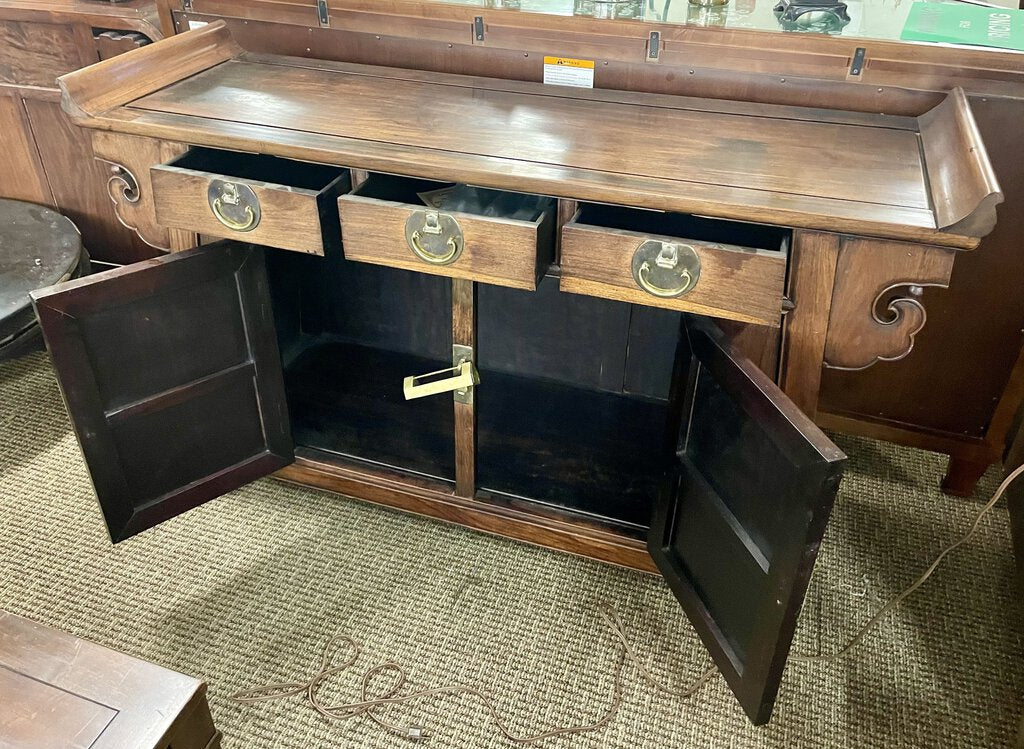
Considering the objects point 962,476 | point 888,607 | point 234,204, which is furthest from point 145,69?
point 962,476

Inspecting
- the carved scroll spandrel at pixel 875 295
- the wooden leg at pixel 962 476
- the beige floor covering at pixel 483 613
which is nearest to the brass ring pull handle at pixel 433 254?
the carved scroll spandrel at pixel 875 295

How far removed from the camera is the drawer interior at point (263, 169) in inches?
47.3

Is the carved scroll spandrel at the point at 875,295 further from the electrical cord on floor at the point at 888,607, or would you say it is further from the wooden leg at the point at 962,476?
the wooden leg at the point at 962,476

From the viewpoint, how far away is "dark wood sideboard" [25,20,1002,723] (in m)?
0.95

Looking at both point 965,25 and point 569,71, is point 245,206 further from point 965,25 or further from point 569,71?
point 965,25

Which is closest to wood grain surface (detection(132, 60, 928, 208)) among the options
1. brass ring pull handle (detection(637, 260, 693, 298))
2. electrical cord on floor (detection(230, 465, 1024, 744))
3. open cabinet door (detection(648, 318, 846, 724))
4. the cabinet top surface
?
the cabinet top surface

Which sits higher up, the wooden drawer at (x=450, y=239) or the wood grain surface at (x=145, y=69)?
the wood grain surface at (x=145, y=69)

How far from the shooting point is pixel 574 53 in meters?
1.24

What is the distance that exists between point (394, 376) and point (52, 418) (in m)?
0.71

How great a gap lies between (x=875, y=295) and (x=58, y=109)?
1644 millimetres

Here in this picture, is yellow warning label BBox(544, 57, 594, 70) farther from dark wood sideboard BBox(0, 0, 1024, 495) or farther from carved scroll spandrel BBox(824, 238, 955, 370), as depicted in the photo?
carved scroll spandrel BBox(824, 238, 955, 370)

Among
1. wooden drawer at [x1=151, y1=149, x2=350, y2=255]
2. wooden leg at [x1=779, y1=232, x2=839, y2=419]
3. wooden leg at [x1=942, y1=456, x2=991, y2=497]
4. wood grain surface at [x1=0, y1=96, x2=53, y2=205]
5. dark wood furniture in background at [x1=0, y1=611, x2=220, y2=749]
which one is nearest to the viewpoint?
dark wood furniture in background at [x1=0, y1=611, x2=220, y2=749]

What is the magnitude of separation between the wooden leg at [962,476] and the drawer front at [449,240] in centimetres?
93

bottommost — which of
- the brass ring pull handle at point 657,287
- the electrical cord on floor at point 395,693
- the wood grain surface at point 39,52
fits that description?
the electrical cord on floor at point 395,693
